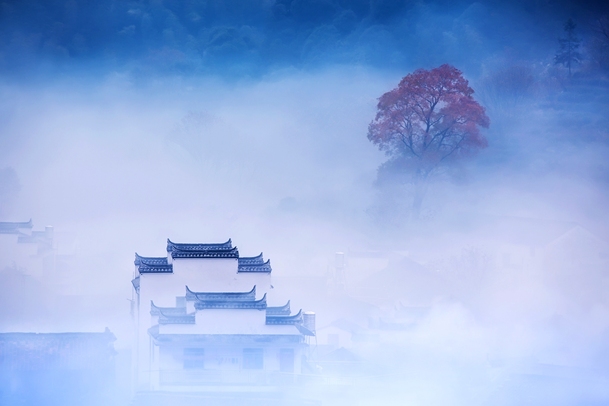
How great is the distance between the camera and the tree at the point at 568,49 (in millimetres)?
12945

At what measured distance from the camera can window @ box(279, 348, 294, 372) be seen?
9.57 m

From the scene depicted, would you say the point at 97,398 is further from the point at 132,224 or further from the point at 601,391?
the point at 601,391

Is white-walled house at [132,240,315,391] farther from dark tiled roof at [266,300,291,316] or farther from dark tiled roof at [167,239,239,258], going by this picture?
dark tiled roof at [167,239,239,258]

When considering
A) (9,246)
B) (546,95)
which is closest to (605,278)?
(546,95)

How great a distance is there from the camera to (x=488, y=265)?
12.1 m

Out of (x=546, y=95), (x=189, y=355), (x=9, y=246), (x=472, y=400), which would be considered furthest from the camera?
(x=546, y=95)

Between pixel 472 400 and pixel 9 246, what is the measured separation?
6.11 metres

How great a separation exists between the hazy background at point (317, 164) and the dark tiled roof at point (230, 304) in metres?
2.06

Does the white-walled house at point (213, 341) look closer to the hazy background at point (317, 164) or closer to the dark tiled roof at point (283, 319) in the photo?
the dark tiled roof at point (283, 319)

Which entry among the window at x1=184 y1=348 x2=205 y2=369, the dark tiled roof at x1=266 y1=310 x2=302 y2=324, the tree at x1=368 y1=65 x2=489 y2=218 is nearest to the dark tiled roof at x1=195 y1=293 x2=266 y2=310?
the dark tiled roof at x1=266 y1=310 x2=302 y2=324

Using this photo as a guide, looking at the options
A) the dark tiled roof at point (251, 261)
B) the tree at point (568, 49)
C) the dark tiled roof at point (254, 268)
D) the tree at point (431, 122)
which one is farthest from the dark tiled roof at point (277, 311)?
the tree at point (568, 49)

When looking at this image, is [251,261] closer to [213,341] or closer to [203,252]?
[203,252]

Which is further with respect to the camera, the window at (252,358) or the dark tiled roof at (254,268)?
the dark tiled roof at (254,268)

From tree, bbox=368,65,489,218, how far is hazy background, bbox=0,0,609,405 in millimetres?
263
